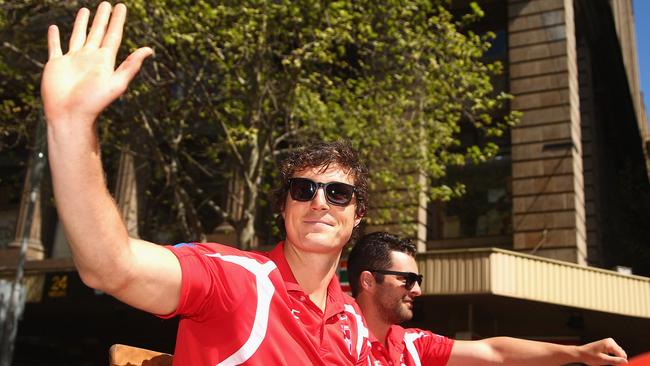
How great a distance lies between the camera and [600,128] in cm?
2453

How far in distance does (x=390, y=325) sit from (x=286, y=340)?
6.72ft

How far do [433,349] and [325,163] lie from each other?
69.1 inches

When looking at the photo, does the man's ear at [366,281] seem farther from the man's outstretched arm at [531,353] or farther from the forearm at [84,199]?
the forearm at [84,199]

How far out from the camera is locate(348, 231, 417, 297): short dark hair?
4.48 metres

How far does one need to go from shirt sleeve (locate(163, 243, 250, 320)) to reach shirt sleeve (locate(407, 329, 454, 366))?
2106mm

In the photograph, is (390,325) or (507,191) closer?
(390,325)

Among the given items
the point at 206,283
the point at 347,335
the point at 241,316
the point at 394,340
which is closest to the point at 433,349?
the point at 394,340

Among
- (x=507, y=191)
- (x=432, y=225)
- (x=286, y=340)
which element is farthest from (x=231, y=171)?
(x=286, y=340)

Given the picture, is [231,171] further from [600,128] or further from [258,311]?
[258,311]

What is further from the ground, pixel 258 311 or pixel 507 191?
pixel 507 191

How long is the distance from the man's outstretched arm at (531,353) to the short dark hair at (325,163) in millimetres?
1375

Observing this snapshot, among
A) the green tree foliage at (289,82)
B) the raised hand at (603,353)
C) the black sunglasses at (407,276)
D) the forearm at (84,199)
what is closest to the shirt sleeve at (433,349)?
the black sunglasses at (407,276)

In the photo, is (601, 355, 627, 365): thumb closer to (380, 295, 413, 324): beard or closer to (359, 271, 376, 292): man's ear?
(380, 295, 413, 324): beard

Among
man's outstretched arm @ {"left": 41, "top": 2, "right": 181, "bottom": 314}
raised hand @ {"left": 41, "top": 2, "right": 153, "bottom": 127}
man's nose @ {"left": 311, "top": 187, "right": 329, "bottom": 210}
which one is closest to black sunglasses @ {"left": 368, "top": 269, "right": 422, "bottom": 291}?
man's nose @ {"left": 311, "top": 187, "right": 329, "bottom": 210}
